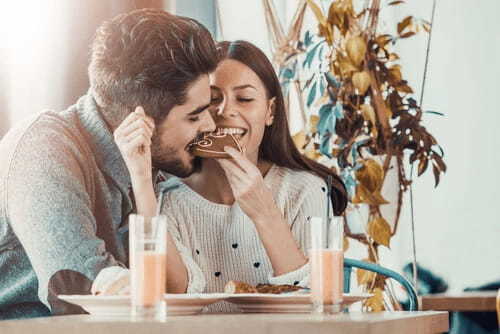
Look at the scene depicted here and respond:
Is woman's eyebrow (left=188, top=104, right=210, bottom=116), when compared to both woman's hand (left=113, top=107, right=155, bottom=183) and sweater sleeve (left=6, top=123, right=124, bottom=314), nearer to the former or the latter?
woman's hand (left=113, top=107, right=155, bottom=183)

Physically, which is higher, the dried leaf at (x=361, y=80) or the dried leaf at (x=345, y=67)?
the dried leaf at (x=345, y=67)

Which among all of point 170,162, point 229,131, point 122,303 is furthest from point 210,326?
point 229,131

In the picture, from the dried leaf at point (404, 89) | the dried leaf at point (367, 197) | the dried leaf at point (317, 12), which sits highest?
the dried leaf at point (317, 12)

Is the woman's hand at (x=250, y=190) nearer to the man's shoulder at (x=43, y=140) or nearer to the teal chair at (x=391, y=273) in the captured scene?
the teal chair at (x=391, y=273)

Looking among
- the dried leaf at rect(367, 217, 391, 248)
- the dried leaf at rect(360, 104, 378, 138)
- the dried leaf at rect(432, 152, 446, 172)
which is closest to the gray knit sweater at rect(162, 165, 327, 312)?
the dried leaf at rect(367, 217, 391, 248)

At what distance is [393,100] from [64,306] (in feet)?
4.64

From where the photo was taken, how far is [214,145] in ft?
8.54

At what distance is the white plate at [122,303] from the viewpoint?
1.77 metres

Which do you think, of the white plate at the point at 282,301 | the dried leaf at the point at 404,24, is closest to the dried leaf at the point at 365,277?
the dried leaf at the point at 404,24

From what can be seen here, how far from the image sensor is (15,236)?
2232mm

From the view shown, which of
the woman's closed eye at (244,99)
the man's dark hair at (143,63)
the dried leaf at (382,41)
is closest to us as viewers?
the man's dark hair at (143,63)

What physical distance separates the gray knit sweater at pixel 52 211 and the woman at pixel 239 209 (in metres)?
0.30

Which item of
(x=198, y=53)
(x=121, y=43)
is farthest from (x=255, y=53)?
(x=121, y=43)

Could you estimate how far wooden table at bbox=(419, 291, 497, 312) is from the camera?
3168mm
